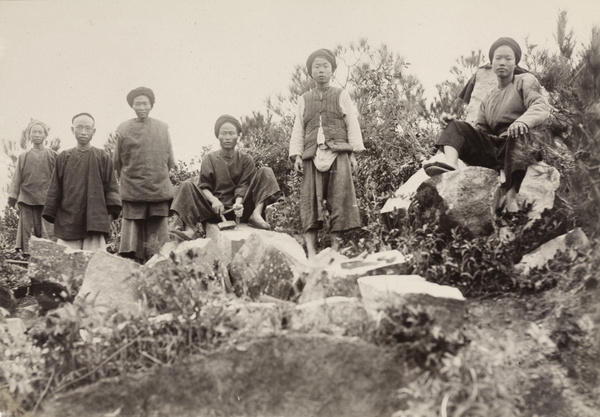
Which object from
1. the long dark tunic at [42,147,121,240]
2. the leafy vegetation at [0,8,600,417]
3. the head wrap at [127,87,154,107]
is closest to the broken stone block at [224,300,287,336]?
the leafy vegetation at [0,8,600,417]

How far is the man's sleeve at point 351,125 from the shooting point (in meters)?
5.84

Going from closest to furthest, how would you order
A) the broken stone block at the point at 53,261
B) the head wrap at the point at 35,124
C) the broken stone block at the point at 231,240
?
1. the broken stone block at the point at 231,240
2. the broken stone block at the point at 53,261
3. the head wrap at the point at 35,124

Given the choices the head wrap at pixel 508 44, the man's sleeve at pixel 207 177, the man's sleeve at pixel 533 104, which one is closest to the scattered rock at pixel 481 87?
the head wrap at pixel 508 44

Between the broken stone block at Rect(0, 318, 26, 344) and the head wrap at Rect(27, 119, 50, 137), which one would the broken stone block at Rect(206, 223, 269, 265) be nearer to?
the broken stone block at Rect(0, 318, 26, 344)

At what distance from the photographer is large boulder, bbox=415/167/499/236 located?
5.04 m

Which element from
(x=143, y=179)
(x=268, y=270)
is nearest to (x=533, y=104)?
(x=268, y=270)

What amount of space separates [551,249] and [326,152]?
2.11 m

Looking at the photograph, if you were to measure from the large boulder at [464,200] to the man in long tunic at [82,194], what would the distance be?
10.6 ft

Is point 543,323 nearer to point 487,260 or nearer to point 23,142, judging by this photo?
point 487,260

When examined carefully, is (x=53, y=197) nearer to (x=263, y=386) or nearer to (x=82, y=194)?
(x=82, y=194)

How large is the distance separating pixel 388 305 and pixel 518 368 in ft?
2.62

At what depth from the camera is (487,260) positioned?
15.1 feet

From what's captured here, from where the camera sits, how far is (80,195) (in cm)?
630

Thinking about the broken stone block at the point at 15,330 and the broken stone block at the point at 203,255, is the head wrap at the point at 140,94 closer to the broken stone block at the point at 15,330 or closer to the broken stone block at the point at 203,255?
the broken stone block at the point at 203,255
